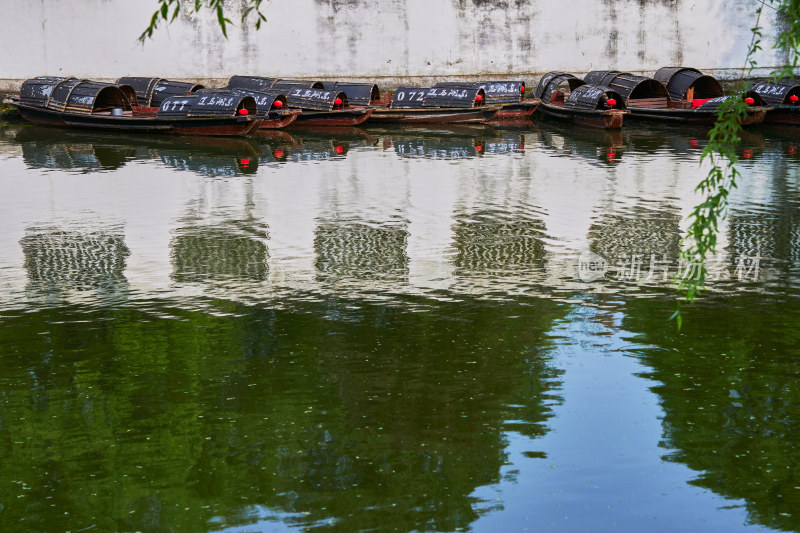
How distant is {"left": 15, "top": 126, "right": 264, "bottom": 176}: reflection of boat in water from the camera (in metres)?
17.4

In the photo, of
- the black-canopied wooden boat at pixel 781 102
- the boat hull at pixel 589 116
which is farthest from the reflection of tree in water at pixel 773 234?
the black-canopied wooden boat at pixel 781 102

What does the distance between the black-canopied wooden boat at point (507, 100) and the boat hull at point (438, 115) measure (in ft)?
1.85

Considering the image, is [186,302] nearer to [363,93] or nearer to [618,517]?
[618,517]

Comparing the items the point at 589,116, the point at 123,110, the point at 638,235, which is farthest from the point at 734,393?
the point at 123,110

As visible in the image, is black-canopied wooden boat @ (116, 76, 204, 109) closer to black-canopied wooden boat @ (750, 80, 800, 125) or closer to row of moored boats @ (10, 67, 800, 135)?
row of moored boats @ (10, 67, 800, 135)

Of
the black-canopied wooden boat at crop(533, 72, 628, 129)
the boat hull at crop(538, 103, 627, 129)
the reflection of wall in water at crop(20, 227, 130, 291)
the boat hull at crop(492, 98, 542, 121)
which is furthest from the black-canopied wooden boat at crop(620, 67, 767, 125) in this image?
the reflection of wall in water at crop(20, 227, 130, 291)

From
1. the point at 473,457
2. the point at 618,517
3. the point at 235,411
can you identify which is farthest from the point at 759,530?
the point at 235,411

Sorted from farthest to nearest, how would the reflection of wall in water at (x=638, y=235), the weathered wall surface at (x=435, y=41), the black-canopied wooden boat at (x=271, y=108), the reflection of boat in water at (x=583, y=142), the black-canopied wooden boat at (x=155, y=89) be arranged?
the weathered wall surface at (x=435, y=41) → the black-canopied wooden boat at (x=155, y=89) → the black-canopied wooden boat at (x=271, y=108) → the reflection of boat in water at (x=583, y=142) → the reflection of wall in water at (x=638, y=235)

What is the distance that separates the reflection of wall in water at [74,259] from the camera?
9688 millimetres

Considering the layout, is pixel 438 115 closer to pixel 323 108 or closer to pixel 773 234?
pixel 323 108

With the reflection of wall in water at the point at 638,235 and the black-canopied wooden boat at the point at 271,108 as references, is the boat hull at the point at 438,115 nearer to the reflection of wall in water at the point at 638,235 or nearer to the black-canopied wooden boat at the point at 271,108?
the black-canopied wooden boat at the point at 271,108

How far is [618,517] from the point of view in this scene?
5.12m

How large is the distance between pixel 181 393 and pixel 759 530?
13.6 ft

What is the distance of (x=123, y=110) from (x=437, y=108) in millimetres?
8353
